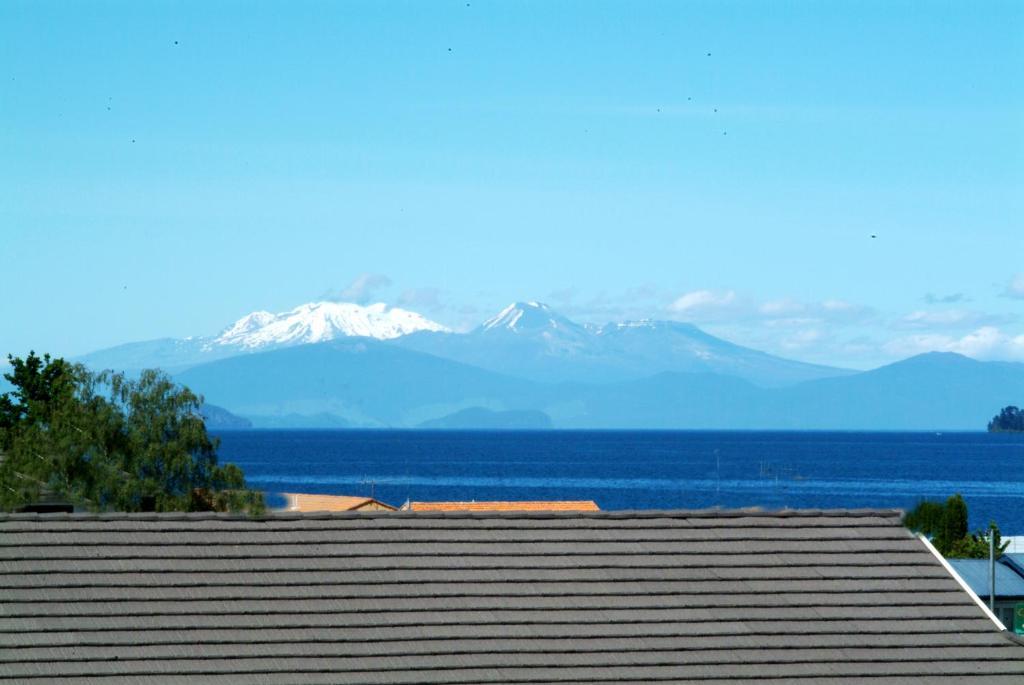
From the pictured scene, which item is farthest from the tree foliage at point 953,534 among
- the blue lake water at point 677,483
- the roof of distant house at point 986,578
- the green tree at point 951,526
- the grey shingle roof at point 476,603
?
the blue lake water at point 677,483

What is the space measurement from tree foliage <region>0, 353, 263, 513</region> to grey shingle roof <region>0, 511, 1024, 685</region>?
24815mm

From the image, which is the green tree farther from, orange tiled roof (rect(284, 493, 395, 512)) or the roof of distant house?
orange tiled roof (rect(284, 493, 395, 512))

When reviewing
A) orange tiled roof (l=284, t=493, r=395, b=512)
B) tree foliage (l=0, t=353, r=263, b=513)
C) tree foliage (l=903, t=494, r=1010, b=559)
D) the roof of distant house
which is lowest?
the roof of distant house

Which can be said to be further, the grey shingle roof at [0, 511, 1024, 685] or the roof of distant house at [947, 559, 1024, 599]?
the roof of distant house at [947, 559, 1024, 599]

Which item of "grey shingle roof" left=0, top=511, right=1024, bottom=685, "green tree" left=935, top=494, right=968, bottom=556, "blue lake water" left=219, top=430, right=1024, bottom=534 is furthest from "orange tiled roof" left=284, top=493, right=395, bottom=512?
"grey shingle roof" left=0, top=511, right=1024, bottom=685

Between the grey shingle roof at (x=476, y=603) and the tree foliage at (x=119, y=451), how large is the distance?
24.8m

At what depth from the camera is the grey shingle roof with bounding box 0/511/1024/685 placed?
12906mm

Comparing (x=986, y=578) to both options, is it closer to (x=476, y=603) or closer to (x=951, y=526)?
(x=951, y=526)

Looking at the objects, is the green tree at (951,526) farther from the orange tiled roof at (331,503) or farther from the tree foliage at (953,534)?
the orange tiled roof at (331,503)

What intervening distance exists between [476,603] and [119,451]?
99.8 ft

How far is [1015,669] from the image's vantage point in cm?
1366

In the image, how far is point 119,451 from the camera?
42094 mm

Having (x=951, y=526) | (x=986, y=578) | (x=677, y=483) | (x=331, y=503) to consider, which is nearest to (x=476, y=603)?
(x=986, y=578)

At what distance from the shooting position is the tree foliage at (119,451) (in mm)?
39500
